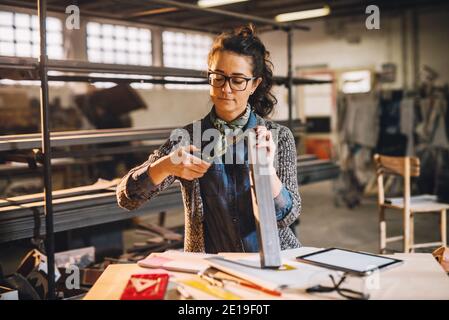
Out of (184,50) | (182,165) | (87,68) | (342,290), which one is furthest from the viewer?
(184,50)

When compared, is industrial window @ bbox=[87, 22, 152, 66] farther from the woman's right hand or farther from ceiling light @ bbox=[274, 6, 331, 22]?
the woman's right hand

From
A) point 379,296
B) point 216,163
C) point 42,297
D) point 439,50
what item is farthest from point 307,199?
point 379,296

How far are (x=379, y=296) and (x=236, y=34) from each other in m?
1.11

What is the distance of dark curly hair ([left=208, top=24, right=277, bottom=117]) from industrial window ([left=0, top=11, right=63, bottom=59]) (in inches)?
236

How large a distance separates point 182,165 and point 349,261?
1.92ft

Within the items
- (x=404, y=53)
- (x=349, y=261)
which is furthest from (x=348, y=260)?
(x=404, y=53)

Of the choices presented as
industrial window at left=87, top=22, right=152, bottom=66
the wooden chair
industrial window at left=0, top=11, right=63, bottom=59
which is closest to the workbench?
the wooden chair

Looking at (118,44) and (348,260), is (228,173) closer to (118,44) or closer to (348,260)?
(348,260)

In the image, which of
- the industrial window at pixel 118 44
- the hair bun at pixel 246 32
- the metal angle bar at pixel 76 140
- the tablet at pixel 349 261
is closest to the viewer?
the tablet at pixel 349 261

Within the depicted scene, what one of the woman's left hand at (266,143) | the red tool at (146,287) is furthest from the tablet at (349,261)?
the red tool at (146,287)

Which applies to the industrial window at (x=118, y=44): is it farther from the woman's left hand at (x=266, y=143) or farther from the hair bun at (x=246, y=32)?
the woman's left hand at (x=266, y=143)

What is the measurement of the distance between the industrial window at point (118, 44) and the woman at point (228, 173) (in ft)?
21.5

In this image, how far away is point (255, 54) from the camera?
1.89 meters

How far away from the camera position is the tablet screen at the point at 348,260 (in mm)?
1423
